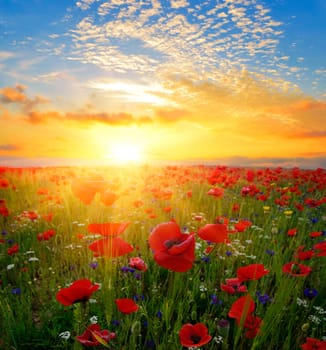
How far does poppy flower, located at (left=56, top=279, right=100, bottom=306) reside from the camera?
1.55m

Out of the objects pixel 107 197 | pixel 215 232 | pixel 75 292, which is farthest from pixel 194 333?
pixel 107 197

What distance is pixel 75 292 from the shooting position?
157cm

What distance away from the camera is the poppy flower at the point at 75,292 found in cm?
155

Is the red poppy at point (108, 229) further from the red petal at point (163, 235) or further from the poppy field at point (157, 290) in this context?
the red petal at point (163, 235)

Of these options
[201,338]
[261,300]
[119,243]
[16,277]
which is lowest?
[16,277]

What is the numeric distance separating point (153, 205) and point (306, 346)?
5.01m

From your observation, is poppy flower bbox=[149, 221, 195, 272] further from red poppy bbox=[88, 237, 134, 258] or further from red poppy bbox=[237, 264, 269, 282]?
red poppy bbox=[237, 264, 269, 282]

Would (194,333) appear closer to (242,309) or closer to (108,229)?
(242,309)

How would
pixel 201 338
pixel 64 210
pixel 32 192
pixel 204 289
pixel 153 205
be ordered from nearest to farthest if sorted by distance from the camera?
pixel 201 338 → pixel 204 289 → pixel 64 210 → pixel 153 205 → pixel 32 192

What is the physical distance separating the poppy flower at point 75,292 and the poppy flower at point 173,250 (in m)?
0.37

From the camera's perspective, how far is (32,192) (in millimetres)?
8539

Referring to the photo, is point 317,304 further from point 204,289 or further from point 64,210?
point 64,210

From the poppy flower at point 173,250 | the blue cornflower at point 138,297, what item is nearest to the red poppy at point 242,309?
the poppy flower at point 173,250

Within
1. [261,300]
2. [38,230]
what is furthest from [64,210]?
[261,300]
